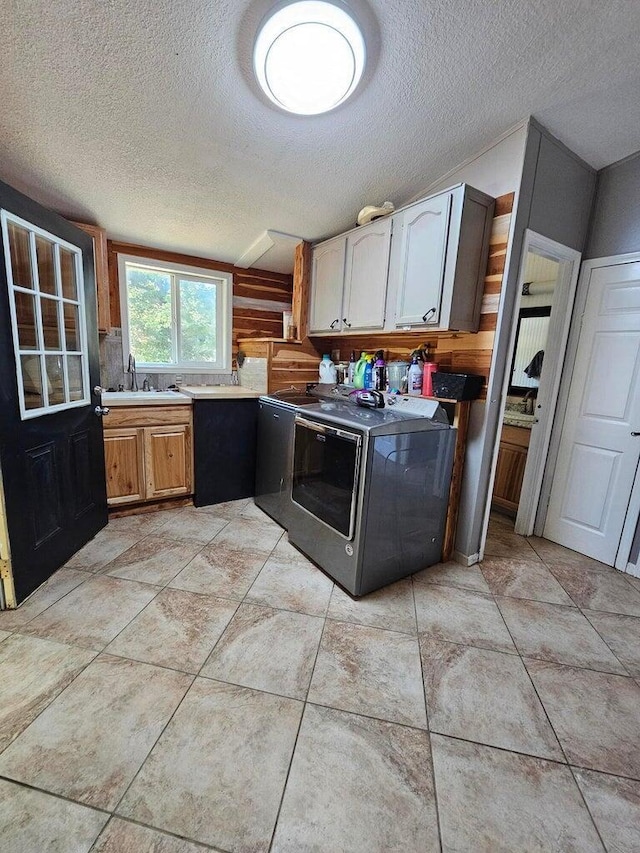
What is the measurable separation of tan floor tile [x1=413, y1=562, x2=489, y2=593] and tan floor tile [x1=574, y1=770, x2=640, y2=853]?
0.91m

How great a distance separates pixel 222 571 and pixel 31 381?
4.75ft

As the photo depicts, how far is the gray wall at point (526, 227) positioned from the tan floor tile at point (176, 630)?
150 centimetres

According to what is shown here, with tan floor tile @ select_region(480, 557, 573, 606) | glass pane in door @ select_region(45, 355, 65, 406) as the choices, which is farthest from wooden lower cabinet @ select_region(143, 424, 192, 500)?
tan floor tile @ select_region(480, 557, 573, 606)

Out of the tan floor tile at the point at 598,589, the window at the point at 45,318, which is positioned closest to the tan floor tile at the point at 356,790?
the tan floor tile at the point at 598,589

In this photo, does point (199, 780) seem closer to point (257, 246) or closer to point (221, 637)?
point (221, 637)

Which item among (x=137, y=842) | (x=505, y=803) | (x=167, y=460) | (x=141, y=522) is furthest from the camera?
(x=167, y=460)

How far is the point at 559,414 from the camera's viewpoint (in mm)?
2449

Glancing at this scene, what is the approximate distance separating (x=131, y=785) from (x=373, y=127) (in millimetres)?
2716

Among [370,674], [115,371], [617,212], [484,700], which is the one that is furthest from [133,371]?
[617,212]

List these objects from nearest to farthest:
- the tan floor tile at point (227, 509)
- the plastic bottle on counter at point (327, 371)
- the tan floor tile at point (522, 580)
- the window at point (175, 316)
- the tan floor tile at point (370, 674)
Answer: the tan floor tile at point (370, 674) → the tan floor tile at point (522, 580) → the tan floor tile at point (227, 509) → the plastic bottle on counter at point (327, 371) → the window at point (175, 316)

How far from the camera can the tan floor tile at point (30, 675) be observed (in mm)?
1195

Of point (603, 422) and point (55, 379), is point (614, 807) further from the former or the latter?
point (55, 379)

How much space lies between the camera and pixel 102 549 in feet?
7.33

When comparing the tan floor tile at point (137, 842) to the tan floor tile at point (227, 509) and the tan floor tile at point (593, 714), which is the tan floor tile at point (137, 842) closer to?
the tan floor tile at point (593, 714)
